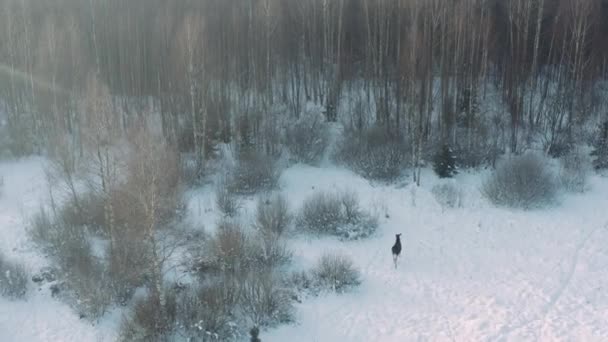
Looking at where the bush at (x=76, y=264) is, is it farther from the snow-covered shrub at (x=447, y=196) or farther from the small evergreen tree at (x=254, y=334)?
the snow-covered shrub at (x=447, y=196)

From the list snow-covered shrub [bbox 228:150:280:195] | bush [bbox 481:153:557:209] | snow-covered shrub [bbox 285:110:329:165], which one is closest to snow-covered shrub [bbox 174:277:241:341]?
snow-covered shrub [bbox 228:150:280:195]

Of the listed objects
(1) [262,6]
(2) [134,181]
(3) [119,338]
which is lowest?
(3) [119,338]

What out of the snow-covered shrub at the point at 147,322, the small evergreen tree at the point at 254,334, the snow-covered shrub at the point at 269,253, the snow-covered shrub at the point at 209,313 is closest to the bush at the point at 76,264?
the snow-covered shrub at the point at 147,322

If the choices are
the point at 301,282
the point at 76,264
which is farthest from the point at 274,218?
the point at 76,264

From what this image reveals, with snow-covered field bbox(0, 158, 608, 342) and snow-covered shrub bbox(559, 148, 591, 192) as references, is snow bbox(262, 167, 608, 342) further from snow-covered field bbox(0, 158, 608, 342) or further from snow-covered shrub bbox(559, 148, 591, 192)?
snow-covered shrub bbox(559, 148, 591, 192)

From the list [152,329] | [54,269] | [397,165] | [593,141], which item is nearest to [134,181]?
[152,329]

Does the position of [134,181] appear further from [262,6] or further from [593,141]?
[593,141]

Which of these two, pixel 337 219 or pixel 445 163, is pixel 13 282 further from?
pixel 445 163
